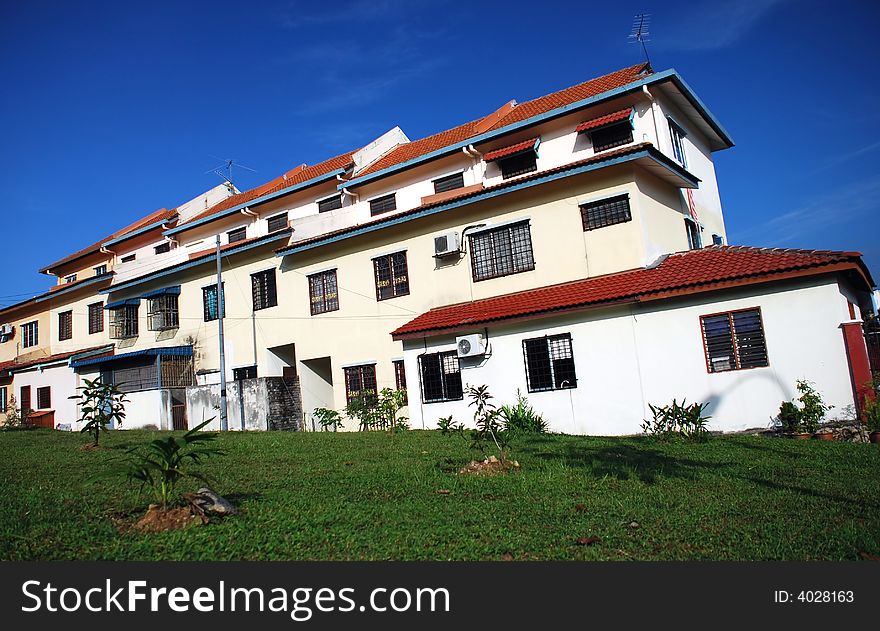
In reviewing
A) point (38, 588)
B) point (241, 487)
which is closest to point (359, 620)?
point (38, 588)

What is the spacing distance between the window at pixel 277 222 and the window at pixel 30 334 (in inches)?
657

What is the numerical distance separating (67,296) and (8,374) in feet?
18.0

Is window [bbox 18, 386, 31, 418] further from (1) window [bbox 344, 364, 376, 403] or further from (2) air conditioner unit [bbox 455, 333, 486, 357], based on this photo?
(2) air conditioner unit [bbox 455, 333, 486, 357]

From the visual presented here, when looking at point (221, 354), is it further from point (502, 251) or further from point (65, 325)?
point (65, 325)

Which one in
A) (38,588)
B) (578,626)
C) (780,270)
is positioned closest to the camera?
(578,626)

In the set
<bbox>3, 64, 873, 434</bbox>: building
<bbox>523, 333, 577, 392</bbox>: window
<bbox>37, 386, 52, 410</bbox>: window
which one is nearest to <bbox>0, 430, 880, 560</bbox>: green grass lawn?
<bbox>3, 64, 873, 434</bbox>: building

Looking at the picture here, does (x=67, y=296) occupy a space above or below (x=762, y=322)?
above

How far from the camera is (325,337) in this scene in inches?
828

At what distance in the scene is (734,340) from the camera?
43.5 ft

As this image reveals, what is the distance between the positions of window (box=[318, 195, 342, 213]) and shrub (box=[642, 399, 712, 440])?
1340 cm

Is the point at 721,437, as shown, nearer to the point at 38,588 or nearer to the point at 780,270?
the point at 780,270

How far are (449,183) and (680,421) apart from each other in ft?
34.7

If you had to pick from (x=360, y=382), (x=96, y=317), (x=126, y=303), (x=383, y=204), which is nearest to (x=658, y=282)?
(x=360, y=382)

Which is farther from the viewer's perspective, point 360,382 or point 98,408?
point 360,382
